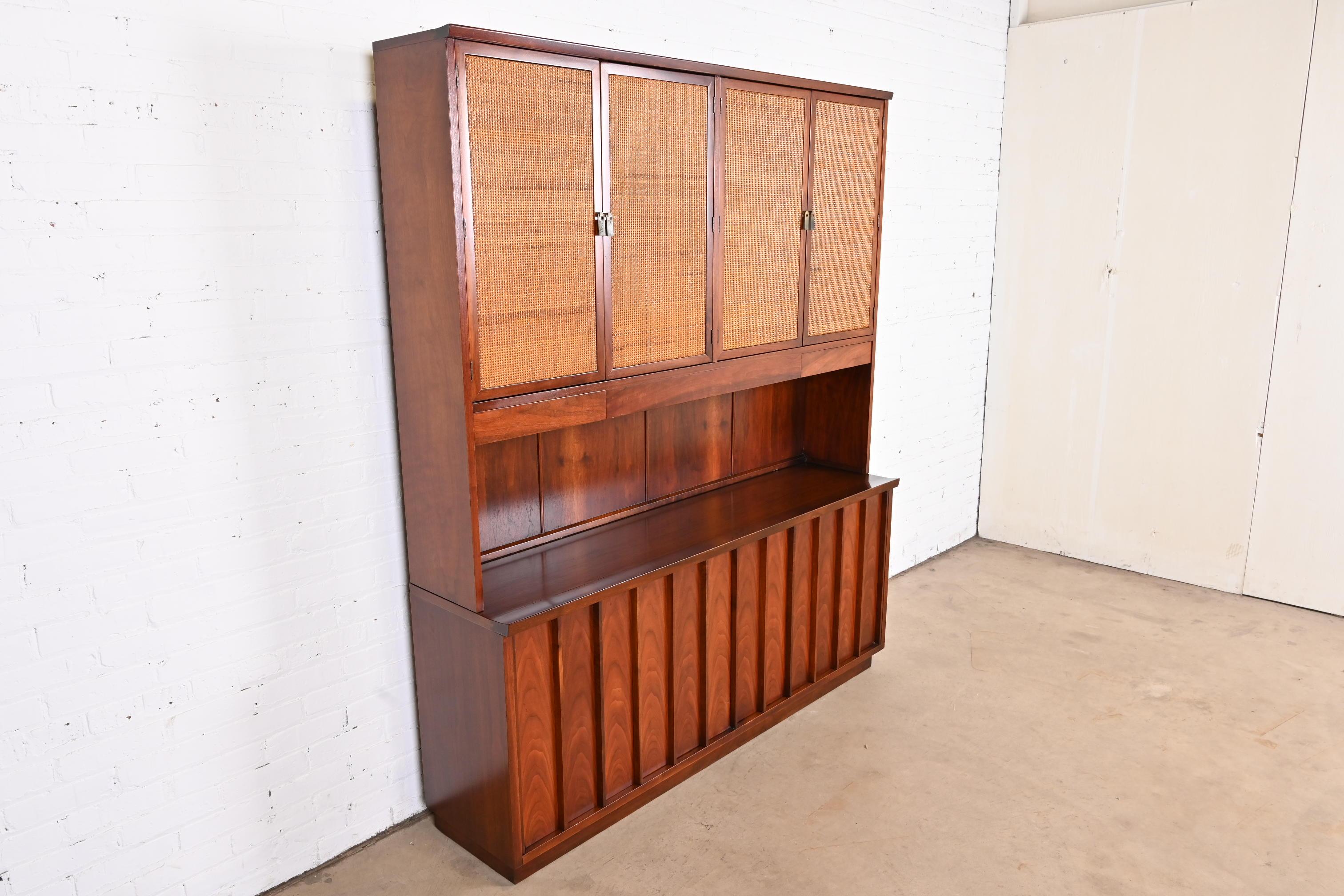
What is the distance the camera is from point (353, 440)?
285 centimetres

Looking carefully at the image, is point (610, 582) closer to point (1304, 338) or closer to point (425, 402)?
point (425, 402)

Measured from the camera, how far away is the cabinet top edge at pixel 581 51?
241 centimetres

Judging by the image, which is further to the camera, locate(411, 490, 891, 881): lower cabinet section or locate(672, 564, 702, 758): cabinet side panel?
locate(672, 564, 702, 758): cabinet side panel

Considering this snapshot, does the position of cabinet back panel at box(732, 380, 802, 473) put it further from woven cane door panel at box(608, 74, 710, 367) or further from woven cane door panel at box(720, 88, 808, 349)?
woven cane door panel at box(608, 74, 710, 367)

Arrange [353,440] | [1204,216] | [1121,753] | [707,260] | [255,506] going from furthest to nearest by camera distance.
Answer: [1204,216] < [1121,753] < [707,260] < [353,440] < [255,506]

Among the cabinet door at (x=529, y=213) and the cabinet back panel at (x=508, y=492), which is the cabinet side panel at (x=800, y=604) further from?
the cabinet door at (x=529, y=213)

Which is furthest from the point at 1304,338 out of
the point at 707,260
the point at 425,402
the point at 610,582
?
the point at 425,402

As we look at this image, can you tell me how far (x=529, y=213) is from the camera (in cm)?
264

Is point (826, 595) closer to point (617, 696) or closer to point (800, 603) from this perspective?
point (800, 603)

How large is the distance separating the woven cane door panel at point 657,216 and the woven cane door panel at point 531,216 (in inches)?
5.1

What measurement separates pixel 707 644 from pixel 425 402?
4.43 ft

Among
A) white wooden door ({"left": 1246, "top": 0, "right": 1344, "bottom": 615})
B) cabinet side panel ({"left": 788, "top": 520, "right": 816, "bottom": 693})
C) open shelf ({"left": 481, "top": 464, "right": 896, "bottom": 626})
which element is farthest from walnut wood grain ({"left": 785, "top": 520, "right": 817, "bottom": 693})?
white wooden door ({"left": 1246, "top": 0, "right": 1344, "bottom": 615})

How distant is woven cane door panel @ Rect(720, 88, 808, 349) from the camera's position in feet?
10.8

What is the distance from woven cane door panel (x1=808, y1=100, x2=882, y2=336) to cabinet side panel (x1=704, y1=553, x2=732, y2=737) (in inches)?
40.5
